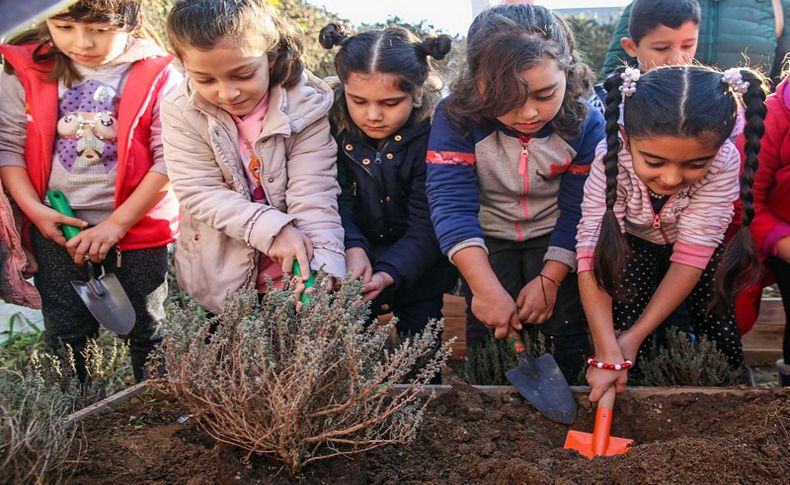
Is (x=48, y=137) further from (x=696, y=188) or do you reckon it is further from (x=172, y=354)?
(x=696, y=188)

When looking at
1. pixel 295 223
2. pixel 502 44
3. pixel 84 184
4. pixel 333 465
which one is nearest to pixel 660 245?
pixel 502 44

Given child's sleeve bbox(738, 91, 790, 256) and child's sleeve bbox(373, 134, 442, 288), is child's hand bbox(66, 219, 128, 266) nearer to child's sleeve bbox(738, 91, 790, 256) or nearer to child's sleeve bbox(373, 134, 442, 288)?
child's sleeve bbox(373, 134, 442, 288)

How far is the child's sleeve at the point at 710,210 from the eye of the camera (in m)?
2.52

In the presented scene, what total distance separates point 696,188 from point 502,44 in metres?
0.78

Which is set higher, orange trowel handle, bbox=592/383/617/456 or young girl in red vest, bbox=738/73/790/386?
young girl in red vest, bbox=738/73/790/386

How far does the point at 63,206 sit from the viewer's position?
9.55 feet

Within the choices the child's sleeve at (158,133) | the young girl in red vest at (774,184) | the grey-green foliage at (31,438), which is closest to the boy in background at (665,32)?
the young girl in red vest at (774,184)

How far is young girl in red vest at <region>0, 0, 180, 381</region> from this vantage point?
2887 mm

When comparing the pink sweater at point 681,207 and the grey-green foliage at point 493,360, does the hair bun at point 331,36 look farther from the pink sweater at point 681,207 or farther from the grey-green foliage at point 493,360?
the grey-green foliage at point 493,360

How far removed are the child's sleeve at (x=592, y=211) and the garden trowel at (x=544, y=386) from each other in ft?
1.13

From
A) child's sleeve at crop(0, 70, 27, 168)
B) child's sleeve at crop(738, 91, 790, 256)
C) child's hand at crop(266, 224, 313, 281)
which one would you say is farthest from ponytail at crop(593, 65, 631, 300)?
child's sleeve at crop(0, 70, 27, 168)

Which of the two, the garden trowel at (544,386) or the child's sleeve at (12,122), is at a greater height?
the child's sleeve at (12,122)

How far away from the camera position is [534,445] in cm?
232

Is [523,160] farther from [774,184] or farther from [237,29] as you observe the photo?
[237,29]
